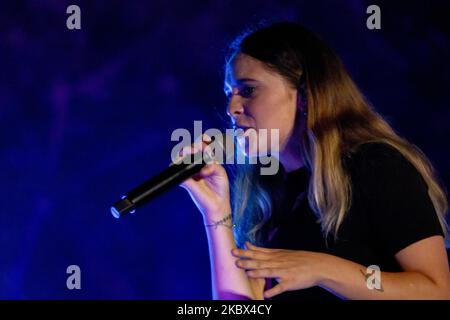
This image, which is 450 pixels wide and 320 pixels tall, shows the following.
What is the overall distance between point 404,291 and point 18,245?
1.62 metres

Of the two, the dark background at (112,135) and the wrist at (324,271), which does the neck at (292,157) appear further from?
the dark background at (112,135)

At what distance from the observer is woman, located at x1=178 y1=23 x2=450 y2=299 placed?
4.00ft

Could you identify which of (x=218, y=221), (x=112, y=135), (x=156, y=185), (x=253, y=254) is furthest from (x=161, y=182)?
(x=112, y=135)

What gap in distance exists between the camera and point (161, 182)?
4.11 ft

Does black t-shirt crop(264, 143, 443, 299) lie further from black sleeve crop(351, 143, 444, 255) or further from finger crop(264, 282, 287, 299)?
finger crop(264, 282, 287, 299)

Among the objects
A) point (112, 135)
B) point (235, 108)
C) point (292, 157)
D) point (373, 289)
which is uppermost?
point (112, 135)

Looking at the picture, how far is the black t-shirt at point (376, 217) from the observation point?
1.27 metres

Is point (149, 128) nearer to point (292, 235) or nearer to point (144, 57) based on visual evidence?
point (144, 57)

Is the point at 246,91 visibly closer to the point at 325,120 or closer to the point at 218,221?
the point at 325,120

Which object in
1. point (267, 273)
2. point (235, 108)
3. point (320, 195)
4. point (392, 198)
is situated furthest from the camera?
point (235, 108)

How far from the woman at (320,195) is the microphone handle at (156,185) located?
0.06 meters

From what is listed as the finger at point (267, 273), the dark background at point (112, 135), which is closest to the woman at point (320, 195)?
the finger at point (267, 273)

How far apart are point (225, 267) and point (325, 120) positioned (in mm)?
505

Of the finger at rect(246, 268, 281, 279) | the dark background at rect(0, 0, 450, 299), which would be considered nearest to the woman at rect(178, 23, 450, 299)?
the finger at rect(246, 268, 281, 279)
